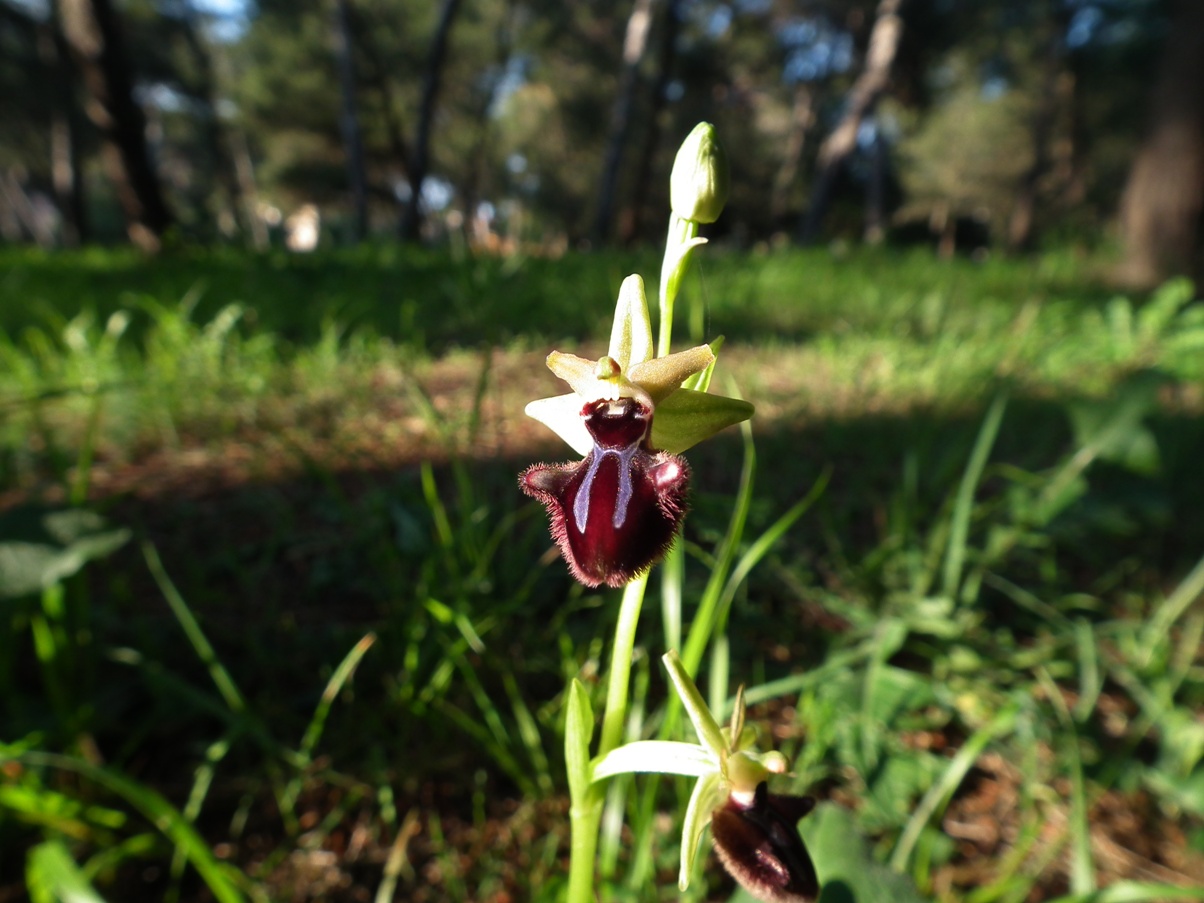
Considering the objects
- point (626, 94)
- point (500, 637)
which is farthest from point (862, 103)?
point (500, 637)

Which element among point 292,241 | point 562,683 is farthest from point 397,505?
point 292,241

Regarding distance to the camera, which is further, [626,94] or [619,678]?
[626,94]

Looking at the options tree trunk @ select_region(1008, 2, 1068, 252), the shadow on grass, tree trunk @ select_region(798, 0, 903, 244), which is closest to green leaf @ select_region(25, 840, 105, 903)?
the shadow on grass

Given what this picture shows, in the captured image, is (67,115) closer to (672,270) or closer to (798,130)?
(798,130)

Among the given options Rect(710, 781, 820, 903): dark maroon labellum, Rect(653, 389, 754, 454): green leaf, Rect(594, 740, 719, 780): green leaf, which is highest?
Rect(653, 389, 754, 454): green leaf

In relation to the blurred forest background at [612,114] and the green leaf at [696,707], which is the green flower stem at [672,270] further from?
the blurred forest background at [612,114]

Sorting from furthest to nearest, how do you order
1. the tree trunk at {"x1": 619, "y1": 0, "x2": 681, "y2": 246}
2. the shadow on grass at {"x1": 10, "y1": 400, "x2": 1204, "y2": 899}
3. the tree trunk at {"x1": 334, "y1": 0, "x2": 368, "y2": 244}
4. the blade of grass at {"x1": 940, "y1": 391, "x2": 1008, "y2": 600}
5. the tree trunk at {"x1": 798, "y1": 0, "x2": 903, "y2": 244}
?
the tree trunk at {"x1": 619, "y1": 0, "x2": 681, "y2": 246} → the tree trunk at {"x1": 334, "y1": 0, "x2": 368, "y2": 244} → the tree trunk at {"x1": 798, "y1": 0, "x2": 903, "y2": 244} → the blade of grass at {"x1": 940, "y1": 391, "x2": 1008, "y2": 600} → the shadow on grass at {"x1": 10, "y1": 400, "x2": 1204, "y2": 899}

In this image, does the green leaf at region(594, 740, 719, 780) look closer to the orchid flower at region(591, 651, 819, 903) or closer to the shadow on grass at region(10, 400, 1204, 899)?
the orchid flower at region(591, 651, 819, 903)

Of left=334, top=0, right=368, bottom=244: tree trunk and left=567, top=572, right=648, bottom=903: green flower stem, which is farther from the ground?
left=334, top=0, right=368, bottom=244: tree trunk
